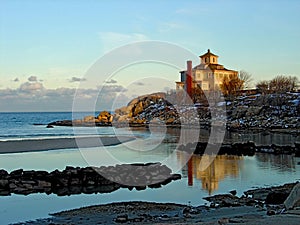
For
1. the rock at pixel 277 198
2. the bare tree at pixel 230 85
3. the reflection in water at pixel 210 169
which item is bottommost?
the rock at pixel 277 198

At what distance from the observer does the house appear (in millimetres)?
85438

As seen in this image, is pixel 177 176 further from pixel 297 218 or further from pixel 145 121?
pixel 145 121

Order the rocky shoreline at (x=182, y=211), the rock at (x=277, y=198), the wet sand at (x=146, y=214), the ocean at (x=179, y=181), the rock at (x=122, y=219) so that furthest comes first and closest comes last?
the ocean at (x=179, y=181) < the rock at (x=277, y=198) < the rock at (x=122, y=219) < the wet sand at (x=146, y=214) < the rocky shoreline at (x=182, y=211)

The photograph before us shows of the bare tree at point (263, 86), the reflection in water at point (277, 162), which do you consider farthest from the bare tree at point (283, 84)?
the reflection in water at point (277, 162)

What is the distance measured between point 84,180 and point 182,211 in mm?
7531

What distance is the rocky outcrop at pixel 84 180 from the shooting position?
18750mm

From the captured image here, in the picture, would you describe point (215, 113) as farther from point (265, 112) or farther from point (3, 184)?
point (3, 184)

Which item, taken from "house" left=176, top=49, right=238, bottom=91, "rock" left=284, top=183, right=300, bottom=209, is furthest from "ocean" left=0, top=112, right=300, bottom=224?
"house" left=176, top=49, right=238, bottom=91

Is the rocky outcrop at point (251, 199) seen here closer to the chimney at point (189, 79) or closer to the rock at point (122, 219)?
the rock at point (122, 219)

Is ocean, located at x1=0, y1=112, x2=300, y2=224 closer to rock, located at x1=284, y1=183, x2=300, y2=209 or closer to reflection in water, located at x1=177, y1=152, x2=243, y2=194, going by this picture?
reflection in water, located at x1=177, y1=152, x2=243, y2=194

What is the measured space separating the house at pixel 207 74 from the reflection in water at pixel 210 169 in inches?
2131

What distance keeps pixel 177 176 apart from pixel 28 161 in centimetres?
1109

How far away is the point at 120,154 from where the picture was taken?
33344 millimetres

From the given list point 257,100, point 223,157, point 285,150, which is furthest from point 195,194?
point 257,100
